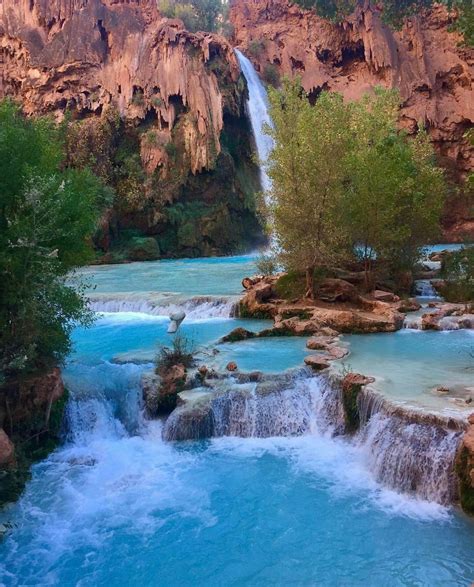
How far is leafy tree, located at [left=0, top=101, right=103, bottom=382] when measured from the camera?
28.7ft

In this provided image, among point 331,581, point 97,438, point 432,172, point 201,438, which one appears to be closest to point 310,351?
point 201,438

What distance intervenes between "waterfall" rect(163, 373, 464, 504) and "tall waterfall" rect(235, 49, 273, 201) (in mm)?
34184

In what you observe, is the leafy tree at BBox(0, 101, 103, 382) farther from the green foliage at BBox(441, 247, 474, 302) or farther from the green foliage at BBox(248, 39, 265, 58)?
the green foliage at BBox(248, 39, 265, 58)

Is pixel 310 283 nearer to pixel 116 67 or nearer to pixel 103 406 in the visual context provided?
pixel 103 406

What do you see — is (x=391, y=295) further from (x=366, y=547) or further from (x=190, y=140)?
(x=190, y=140)

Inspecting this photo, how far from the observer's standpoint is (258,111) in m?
45.3

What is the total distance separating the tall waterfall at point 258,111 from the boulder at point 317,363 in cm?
3273

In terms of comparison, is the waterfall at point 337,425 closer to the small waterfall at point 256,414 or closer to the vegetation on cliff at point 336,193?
the small waterfall at point 256,414

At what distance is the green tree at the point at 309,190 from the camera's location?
17.4 metres

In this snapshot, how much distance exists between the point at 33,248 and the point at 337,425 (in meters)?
6.38

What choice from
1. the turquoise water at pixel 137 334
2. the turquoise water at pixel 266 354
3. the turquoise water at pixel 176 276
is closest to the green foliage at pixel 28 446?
the turquoise water at pixel 137 334

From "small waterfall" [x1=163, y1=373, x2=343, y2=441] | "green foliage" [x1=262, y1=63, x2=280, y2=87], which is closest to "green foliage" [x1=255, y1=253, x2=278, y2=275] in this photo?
"small waterfall" [x1=163, y1=373, x2=343, y2=441]

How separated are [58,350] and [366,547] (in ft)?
21.8

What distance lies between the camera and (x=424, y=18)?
4684 cm
